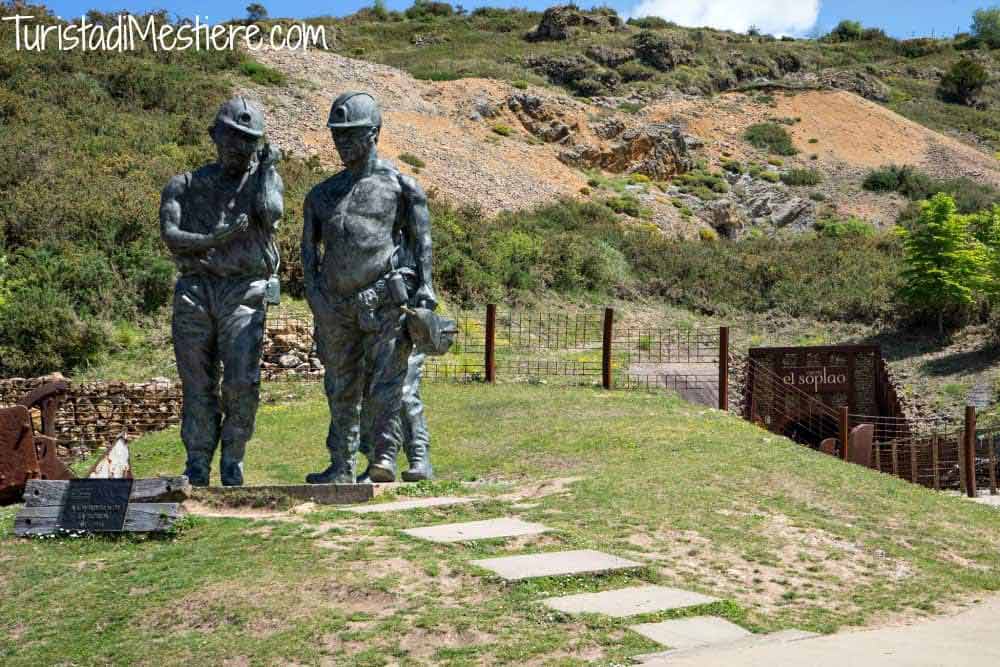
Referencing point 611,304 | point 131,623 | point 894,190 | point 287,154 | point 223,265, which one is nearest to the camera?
point 131,623

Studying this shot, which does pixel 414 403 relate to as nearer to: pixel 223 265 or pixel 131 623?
pixel 223 265

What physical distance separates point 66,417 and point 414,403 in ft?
30.5

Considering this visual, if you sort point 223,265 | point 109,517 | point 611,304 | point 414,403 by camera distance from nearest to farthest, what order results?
point 109,517 → point 223,265 → point 414,403 → point 611,304

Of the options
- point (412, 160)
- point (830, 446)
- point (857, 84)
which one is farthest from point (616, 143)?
point (830, 446)

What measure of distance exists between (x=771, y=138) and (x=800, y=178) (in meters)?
5.93

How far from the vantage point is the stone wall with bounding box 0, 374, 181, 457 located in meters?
17.1

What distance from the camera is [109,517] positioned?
7461mm

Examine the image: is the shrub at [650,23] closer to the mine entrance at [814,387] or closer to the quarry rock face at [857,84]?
the quarry rock face at [857,84]

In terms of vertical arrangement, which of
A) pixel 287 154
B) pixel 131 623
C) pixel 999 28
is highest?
pixel 999 28

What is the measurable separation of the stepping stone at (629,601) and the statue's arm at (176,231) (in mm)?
4234

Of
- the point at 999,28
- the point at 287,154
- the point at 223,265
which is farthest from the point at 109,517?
the point at 999,28

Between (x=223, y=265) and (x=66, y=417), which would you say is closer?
(x=223, y=265)

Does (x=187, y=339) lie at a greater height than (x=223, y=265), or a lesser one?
lesser

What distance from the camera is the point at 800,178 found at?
5747 centimetres
